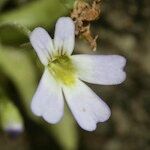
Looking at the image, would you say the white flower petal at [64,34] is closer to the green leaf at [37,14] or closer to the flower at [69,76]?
the flower at [69,76]

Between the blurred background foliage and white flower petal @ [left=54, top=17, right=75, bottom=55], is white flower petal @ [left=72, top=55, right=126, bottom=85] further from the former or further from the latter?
the blurred background foliage

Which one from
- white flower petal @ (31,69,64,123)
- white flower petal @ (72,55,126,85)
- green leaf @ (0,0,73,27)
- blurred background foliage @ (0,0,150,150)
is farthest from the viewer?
blurred background foliage @ (0,0,150,150)

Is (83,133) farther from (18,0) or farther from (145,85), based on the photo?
(18,0)

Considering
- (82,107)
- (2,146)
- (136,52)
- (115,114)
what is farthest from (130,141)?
(82,107)

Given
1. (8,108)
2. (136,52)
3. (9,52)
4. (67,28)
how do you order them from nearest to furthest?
(67,28) < (8,108) < (9,52) < (136,52)

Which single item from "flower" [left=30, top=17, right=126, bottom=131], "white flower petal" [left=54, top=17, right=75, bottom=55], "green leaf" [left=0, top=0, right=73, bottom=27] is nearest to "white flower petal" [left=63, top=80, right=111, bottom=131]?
"flower" [left=30, top=17, right=126, bottom=131]

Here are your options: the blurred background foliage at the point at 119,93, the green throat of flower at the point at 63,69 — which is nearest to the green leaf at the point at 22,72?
the blurred background foliage at the point at 119,93
